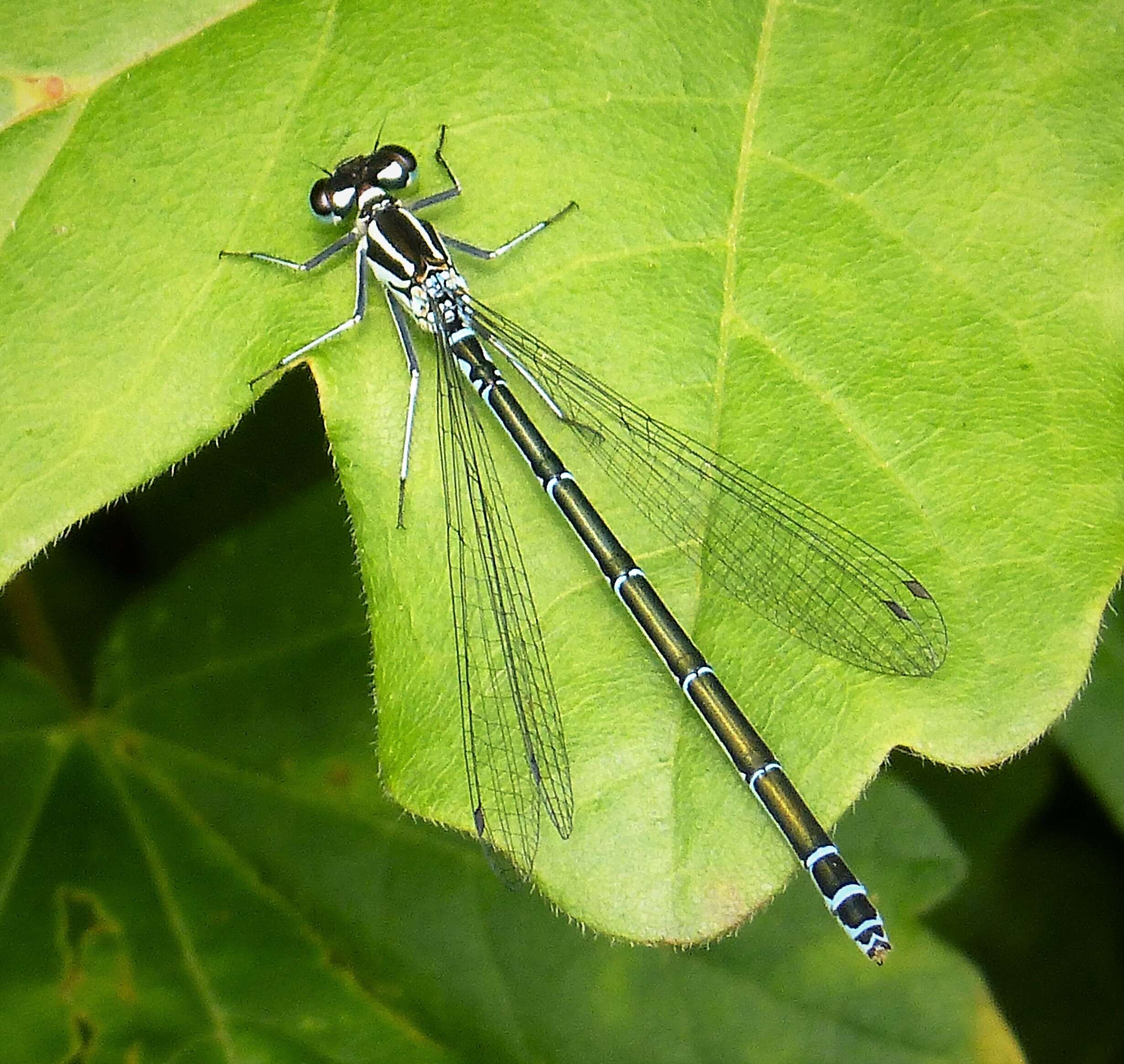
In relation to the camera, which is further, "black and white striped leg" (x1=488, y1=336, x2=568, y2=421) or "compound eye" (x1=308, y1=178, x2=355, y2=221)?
"black and white striped leg" (x1=488, y1=336, x2=568, y2=421)

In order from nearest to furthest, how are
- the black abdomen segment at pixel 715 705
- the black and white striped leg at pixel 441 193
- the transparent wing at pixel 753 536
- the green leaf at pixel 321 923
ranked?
the black abdomen segment at pixel 715 705 < the transparent wing at pixel 753 536 < the black and white striped leg at pixel 441 193 < the green leaf at pixel 321 923

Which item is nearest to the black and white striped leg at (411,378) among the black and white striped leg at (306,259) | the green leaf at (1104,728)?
the black and white striped leg at (306,259)

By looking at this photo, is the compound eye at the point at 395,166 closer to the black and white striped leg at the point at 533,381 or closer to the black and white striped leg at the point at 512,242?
the black and white striped leg at the point at 512,242

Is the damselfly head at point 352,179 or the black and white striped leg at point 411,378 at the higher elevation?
the damselfly head at point 352,179

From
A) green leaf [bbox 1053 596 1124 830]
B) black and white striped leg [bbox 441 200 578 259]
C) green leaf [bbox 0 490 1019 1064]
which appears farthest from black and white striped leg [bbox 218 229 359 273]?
green leaf [bbox 1053 596 1124 830]

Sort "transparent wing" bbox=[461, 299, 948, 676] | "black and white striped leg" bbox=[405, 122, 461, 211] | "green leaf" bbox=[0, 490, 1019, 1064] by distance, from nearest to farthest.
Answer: "transparent wing" bbox=[461, 299, 948, 676]
"black and white striped leg" bbox=[405, 122, 461, 211]
"green leaf" bbox=[0, 490, 1019, 1064]

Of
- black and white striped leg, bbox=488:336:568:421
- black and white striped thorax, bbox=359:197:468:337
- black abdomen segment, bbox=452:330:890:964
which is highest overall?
black and white striped thorax, bbox=359:197:468:337

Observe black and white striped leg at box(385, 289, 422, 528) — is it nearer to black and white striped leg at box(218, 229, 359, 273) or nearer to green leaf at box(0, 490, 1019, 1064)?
black and white striped leg at box(218, 229, 359, 273)

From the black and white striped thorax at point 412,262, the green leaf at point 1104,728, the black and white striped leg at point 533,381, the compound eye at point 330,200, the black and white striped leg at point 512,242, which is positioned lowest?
the green leaf at point 1104,728
